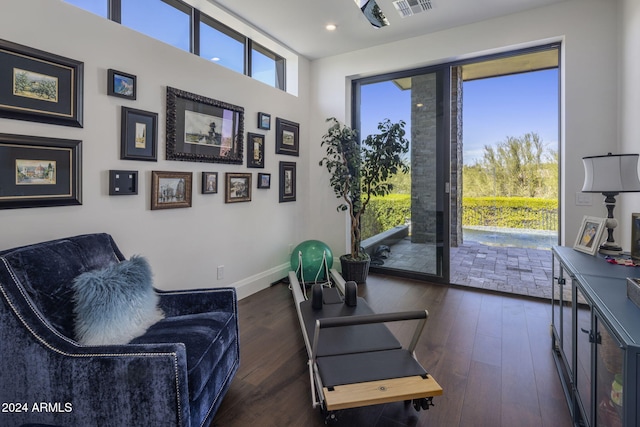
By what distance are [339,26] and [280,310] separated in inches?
127

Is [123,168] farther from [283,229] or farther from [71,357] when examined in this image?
[283,229]

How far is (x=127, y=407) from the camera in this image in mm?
1263

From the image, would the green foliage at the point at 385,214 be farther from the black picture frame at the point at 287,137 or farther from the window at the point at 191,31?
the window at the point at 191,31

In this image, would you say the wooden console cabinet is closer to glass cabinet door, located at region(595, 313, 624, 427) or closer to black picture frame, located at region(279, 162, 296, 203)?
glass cabinet door, located at region(595, 313, 624, 427)

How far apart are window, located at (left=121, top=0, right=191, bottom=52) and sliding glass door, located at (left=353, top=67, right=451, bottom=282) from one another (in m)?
2.36

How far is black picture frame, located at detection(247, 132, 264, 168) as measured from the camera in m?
3.64

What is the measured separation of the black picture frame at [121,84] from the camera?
91.5 inches

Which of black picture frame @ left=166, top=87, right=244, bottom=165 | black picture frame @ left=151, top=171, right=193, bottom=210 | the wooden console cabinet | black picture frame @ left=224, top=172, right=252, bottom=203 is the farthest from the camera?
black picture frame @ left=224, top=172, right=252, bottom=203

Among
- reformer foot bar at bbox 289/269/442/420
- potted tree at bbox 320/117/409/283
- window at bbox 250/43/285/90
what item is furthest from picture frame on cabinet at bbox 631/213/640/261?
window at bbox 250/43/285/90

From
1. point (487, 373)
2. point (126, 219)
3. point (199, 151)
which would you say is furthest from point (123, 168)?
point (487, 373)

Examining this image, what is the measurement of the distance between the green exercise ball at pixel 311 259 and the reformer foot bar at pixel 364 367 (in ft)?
5.05

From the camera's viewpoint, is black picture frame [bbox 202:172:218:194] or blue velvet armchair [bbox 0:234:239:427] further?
black picture frame [bbox 202:172:218:194]

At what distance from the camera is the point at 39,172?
1996mm

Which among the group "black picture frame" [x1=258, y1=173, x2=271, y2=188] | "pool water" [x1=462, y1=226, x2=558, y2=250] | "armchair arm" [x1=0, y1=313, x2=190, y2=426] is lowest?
"armchair arm" [x1=0, y1=313, x2=190, y2=426]
